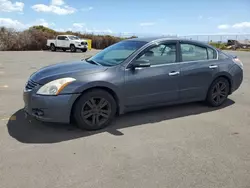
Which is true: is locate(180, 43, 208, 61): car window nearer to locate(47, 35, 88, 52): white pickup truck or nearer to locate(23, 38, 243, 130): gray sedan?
locate(23, 38, 243, 130): gray sedan

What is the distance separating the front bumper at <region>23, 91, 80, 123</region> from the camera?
4102mm

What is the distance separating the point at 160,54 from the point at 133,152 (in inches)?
85.2

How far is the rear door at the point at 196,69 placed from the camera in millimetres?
5254

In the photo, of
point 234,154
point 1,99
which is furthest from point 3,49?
point 234,154

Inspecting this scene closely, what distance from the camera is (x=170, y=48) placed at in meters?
→ 5.20

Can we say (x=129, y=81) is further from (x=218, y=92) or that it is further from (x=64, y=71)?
(x=218, y=92)

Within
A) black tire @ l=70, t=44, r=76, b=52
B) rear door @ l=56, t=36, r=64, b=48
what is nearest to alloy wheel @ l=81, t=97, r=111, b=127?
black tire @ l=70, t=44, r=76, b=52

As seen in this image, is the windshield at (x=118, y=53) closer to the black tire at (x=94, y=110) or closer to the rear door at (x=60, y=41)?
the black tire at (x=94, y=110)

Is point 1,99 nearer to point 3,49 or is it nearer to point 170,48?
point 170,48

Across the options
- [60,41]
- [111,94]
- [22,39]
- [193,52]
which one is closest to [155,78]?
[111,94]

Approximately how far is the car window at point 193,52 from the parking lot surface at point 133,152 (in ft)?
3.70

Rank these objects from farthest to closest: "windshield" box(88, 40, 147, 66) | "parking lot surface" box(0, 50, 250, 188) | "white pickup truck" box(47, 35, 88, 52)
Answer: "white pickup truck" box(47, 35, 88, 52)
"windshield" box(88, 40, 147, 66)
"parking lot surface" box(0, 50, 250, 188)

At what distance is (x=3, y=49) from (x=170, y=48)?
27906 mm

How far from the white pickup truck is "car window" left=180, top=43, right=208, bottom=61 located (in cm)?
2343
